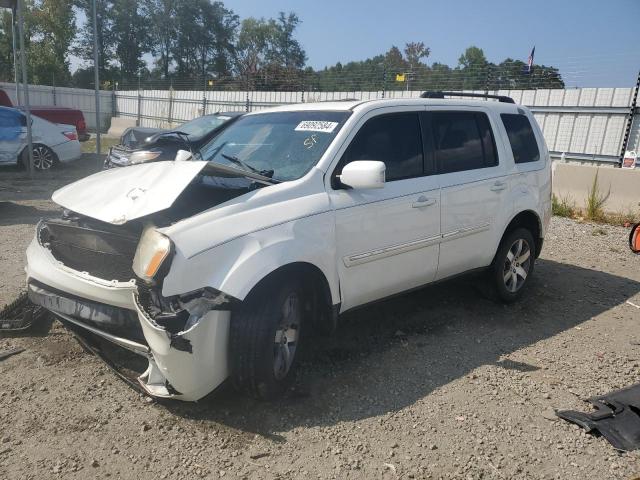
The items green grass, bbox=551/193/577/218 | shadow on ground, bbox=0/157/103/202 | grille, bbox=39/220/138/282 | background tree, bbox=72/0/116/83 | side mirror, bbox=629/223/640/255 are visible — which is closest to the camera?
grille, bbox=39/220/138/282

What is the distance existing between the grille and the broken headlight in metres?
0.26

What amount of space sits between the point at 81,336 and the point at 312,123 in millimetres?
2184

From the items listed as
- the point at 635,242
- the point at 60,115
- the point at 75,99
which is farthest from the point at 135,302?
the point at 75,99

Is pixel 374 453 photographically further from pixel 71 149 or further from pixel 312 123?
pixel 71 149

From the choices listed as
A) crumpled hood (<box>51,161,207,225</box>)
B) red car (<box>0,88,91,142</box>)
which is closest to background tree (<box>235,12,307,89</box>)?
red car (<box>0,88,91,142</box>)

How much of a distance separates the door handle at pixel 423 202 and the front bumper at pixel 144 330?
1.75 metres

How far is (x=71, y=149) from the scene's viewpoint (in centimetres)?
1320

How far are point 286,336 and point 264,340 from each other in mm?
364

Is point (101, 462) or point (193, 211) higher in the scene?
point (193, 211)

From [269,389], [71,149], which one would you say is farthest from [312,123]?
[71,149]

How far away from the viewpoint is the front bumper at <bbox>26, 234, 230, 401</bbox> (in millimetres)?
2748

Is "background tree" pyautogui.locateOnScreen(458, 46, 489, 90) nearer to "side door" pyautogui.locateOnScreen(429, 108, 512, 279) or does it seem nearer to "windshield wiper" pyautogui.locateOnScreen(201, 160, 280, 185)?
"side door" pyautogui.locateOnScreen(429, 108, 512, 279)

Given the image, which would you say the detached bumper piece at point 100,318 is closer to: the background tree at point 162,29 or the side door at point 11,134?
the side door at point 11,134

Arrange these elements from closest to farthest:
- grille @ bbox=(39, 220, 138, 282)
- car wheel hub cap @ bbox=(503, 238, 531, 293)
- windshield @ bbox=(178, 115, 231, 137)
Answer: grille @ bbox=(39, 220, 138, 282) → car wheel hub cap @ bbox=(503, 238, 531, 293) → windshield @ bbox=(178, 115, 231, 137)
